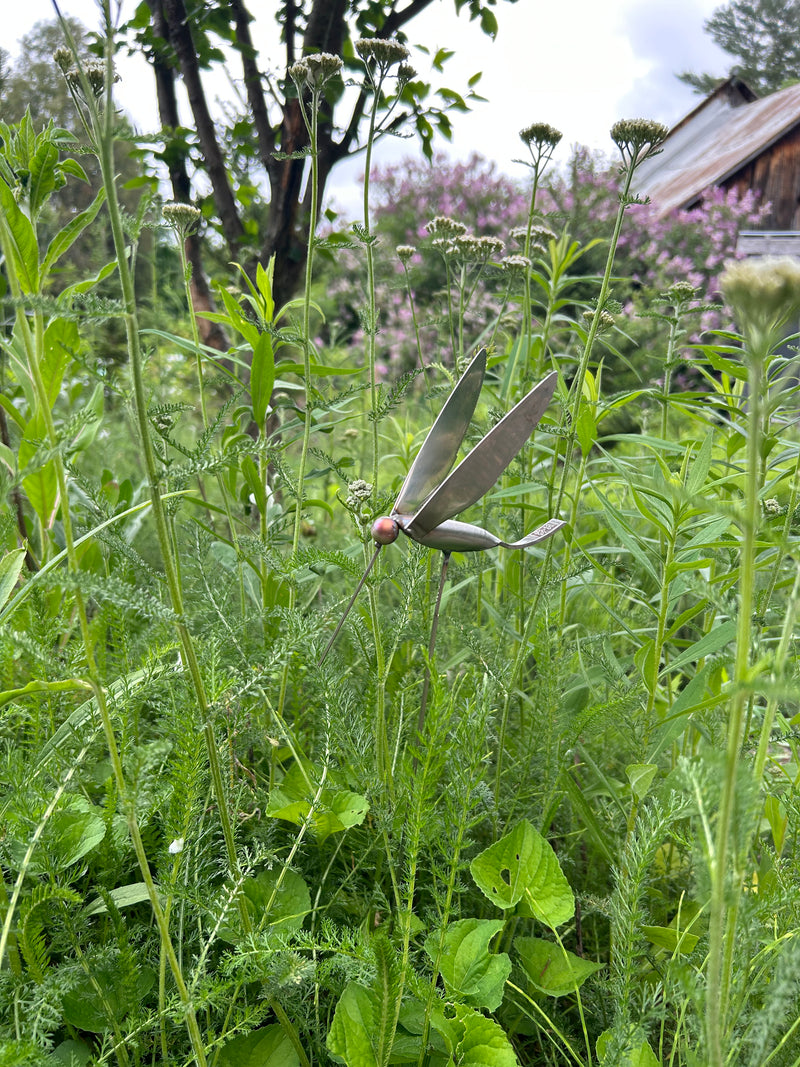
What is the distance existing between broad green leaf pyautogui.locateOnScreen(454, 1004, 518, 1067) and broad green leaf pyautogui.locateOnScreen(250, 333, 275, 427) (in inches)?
26.5

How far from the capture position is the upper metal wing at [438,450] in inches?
26.2

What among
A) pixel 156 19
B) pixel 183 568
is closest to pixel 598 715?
pixel 183 568

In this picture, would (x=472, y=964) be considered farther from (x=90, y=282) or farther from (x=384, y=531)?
(x=90, y=282)

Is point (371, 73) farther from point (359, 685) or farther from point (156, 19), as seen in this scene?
point (156, 19)

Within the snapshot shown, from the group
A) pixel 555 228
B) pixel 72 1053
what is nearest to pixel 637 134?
pixel 72 1053

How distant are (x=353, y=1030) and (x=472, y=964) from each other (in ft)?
0.46

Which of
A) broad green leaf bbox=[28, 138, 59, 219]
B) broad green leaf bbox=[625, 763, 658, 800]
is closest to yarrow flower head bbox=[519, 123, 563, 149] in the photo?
broad green leaf bbox=[28, 138, 59, 219]

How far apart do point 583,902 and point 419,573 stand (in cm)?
41

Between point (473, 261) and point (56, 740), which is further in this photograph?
point (473, 261)

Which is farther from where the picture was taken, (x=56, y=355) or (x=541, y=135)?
(x=541, y=135)

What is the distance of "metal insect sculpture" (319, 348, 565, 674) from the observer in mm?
594

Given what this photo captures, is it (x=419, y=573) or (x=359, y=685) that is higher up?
(x=419, y=573)

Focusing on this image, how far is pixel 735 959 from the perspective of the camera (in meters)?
0.51

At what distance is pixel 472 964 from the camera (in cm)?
64
